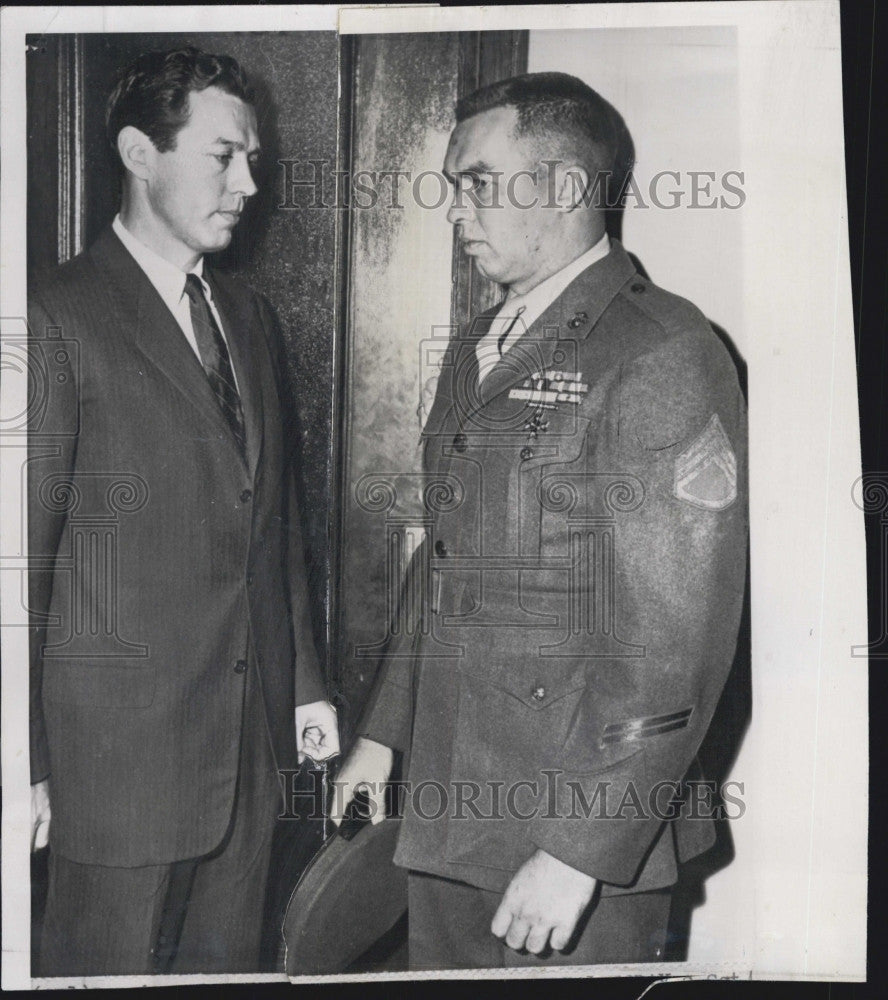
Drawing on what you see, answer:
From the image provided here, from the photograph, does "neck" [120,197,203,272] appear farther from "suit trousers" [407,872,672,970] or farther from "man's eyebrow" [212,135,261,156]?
"suit trousers" [407,872,672,970]

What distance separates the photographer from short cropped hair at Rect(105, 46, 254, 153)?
2156mm

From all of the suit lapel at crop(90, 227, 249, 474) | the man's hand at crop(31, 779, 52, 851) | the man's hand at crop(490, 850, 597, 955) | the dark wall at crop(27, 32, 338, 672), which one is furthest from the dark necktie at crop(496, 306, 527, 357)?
the man's hand at crop(31, 779, 52, 851)

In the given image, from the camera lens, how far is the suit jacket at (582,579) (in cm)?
214

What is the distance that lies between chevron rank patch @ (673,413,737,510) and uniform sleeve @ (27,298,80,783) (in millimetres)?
1180

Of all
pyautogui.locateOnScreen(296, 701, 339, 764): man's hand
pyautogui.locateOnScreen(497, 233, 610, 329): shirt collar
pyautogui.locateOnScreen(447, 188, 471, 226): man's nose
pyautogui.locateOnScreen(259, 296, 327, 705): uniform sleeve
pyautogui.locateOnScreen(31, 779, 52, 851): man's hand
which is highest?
pyautogui.locateOnScreen(447, 188, 471, 226): man's nose

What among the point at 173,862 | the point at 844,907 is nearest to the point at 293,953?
the point at 173,862

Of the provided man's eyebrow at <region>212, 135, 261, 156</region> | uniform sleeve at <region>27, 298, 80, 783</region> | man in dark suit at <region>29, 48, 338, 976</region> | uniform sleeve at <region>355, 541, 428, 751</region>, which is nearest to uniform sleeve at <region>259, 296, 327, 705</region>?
man in dark suit at <region>29, 48, 338, 976</region>

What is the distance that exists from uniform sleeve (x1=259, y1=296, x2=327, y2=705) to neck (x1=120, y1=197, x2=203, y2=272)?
0.61 ft

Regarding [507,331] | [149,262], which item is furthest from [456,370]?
[149,262]

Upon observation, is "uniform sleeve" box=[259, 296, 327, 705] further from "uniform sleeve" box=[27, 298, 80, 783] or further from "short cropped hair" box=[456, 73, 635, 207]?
"short cropped hair" box=[456, 73, 635, 207]

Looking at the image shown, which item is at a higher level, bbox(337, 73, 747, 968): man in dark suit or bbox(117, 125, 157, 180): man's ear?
bbox(117, 125, 157, 180): man's ear

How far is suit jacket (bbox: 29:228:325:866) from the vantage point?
2.16 m

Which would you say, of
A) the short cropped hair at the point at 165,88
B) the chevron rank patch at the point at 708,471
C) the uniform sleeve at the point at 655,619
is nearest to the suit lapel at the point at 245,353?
the short cropped hair at the point at 165,88

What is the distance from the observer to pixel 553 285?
2162 millimetres
